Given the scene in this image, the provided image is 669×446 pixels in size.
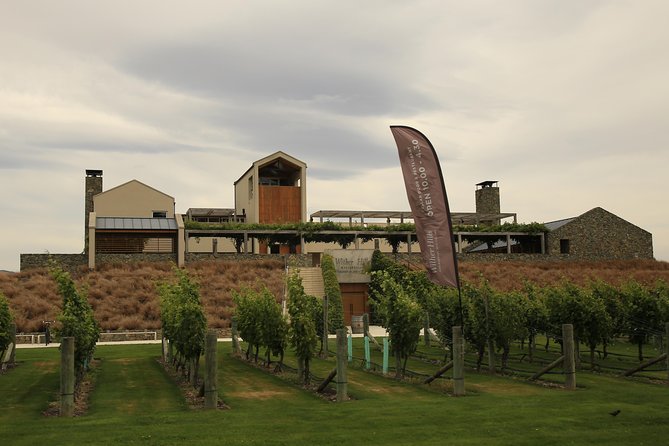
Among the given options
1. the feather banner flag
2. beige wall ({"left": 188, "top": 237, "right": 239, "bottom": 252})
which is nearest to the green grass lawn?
the feather banner flag

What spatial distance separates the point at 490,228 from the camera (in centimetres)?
6119

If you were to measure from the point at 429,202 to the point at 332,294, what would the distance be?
25781 millimetres

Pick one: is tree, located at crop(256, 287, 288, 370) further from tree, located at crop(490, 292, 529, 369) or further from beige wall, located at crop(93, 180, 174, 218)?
beige wall, located at crop(93, 180, 174, 218)

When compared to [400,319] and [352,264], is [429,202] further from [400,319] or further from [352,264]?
[352,264]

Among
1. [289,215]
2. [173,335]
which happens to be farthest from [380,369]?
[289,215]

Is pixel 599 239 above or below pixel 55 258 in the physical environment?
above

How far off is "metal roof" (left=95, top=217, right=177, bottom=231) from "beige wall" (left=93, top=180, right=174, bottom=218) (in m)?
9.53

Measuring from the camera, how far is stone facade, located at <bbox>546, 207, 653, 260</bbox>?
60812 millimetres

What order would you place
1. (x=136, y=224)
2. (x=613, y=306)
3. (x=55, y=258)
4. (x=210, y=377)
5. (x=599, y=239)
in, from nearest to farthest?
(x=210, y=377) → (x=613, y=306) → (x=55, y=258) → (x=136, y=224) → (x=599, y=239)

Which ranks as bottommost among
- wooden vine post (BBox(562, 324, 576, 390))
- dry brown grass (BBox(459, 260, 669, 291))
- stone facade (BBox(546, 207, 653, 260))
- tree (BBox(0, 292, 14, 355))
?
wooden vine post (BBox(562, 324, 576, 390))

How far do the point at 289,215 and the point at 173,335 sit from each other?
143 feet

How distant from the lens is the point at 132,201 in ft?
212

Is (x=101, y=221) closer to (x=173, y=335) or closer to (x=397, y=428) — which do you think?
(x=173, y=335)

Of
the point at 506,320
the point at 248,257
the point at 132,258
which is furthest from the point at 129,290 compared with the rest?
the point at 506,320
